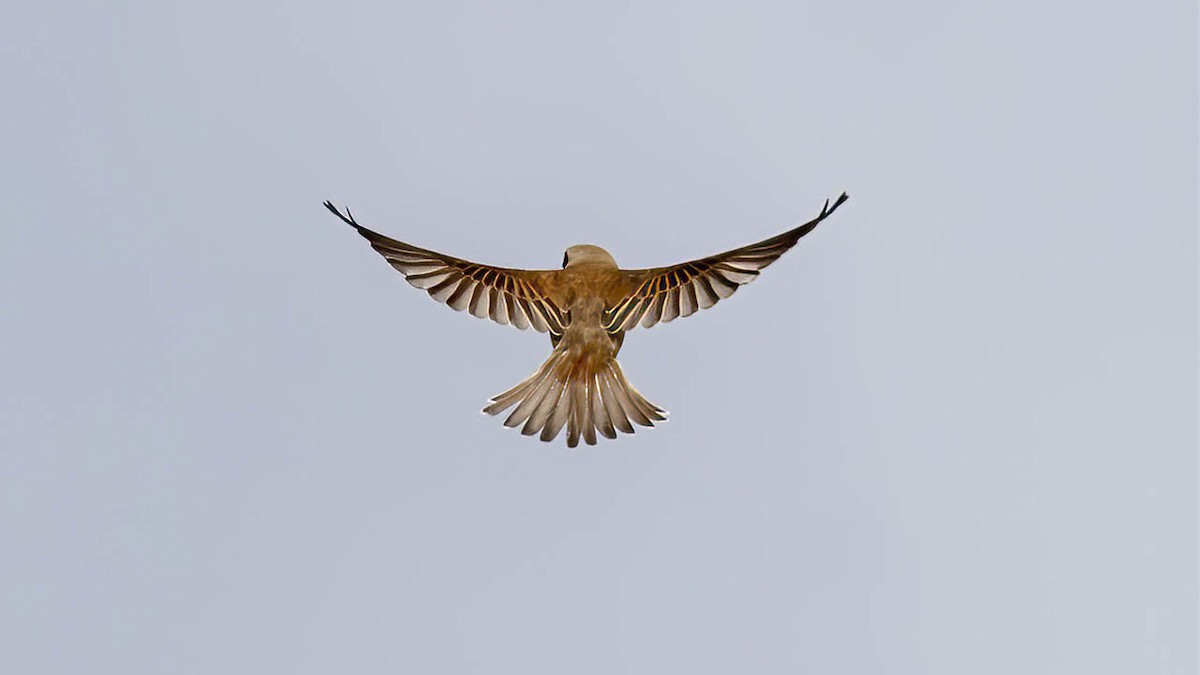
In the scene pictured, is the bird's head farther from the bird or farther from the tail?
the tail

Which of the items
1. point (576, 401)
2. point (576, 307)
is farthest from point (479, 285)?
point (576, 401)

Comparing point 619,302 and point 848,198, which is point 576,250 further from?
point 848,198

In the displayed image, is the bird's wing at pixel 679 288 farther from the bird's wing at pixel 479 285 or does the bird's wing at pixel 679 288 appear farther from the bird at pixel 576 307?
the bird's wing at pixel 479 285

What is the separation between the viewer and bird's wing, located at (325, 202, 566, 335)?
33.0 ft

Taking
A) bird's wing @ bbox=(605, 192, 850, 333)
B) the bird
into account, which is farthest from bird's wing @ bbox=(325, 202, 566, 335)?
bird's wing @ bbox=(605, 192, 850, 333)

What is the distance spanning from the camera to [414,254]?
10016 millimetres

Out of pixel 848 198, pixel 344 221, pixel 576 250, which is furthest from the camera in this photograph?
pixel 576 250

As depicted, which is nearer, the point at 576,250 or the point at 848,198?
the point at 848,198

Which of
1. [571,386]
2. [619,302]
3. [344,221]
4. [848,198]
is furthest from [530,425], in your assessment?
[848,198]

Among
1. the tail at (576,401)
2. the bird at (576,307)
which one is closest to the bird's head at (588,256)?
the bird at (576,307)

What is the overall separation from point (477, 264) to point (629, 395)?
135 centimetres

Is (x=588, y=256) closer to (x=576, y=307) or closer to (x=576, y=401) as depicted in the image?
(x=576, y=307)

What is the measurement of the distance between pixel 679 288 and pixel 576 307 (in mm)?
726

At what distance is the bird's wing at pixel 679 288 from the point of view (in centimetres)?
971
